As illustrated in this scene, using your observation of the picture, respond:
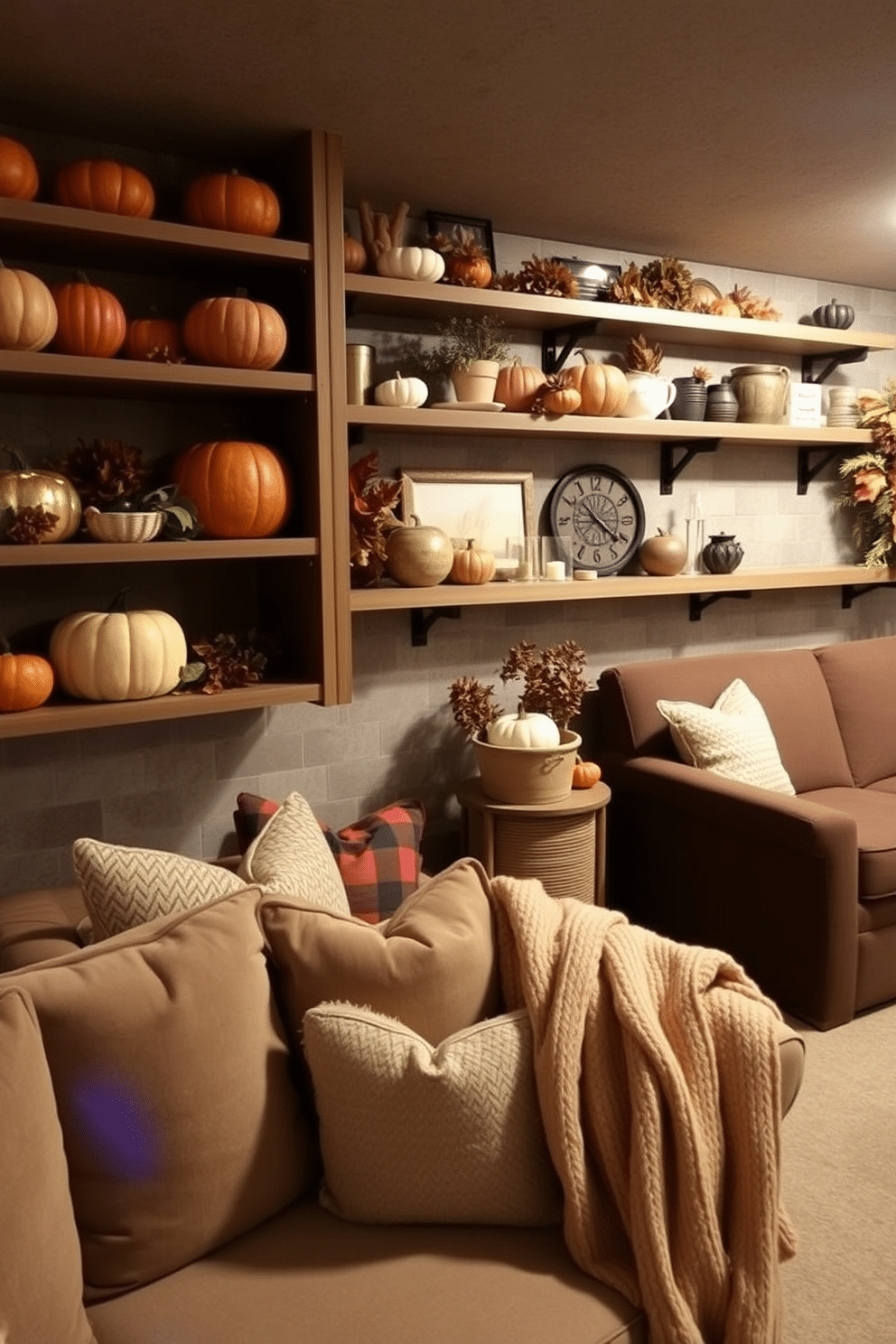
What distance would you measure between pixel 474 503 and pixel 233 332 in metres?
1.04

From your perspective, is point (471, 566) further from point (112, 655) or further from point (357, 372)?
point (112, 655)

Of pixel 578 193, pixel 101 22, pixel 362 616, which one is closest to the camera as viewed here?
pixel 101 22

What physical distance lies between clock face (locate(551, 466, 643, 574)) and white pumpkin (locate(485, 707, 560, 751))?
2.42ft

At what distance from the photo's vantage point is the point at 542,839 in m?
2.91

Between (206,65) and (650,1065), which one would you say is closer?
(650,1065)

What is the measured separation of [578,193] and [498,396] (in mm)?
602

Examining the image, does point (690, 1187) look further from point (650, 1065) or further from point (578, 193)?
point (578, 193)

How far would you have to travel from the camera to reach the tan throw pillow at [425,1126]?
133 cm

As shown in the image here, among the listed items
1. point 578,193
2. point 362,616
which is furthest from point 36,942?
point 578,193

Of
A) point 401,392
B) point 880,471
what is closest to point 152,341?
point 401,392

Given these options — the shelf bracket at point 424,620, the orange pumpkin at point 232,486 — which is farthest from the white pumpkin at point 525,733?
the orange pumpkin at point 232,486

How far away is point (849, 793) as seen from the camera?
3.42 m

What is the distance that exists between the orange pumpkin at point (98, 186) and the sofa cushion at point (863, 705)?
8.96 ft

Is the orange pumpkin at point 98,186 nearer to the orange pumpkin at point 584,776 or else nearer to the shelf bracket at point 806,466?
the orange pumpkin at point 584,776
